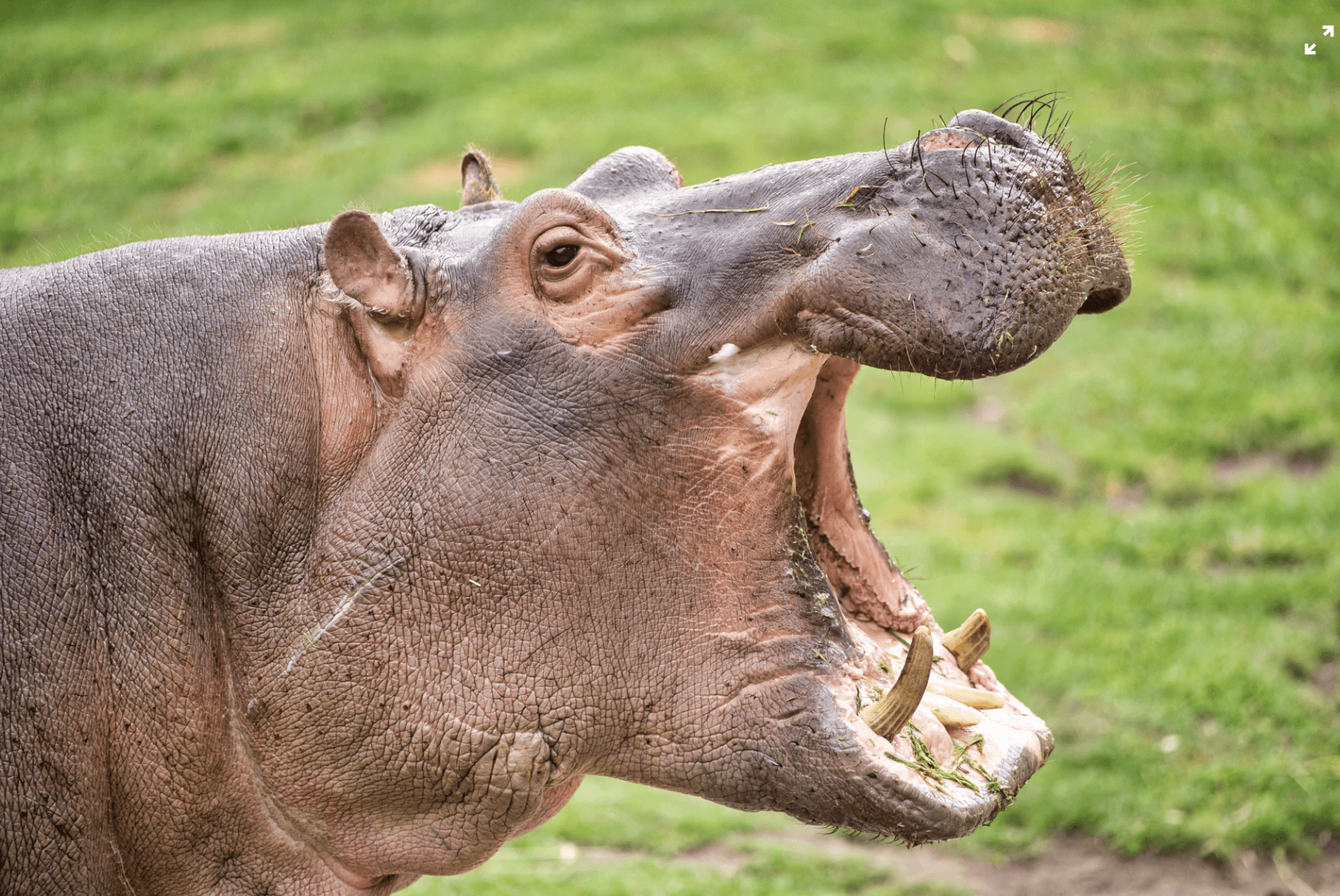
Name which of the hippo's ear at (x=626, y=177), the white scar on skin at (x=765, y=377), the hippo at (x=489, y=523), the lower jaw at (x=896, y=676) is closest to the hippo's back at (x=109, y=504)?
the hippo at (x=489, y=523)

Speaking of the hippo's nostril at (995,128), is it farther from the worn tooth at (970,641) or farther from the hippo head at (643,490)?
the worn tooth at (970,641)

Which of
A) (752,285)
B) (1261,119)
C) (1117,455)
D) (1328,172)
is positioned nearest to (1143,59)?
(1261,119)

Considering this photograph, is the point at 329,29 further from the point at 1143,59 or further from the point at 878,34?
the point at 1143,59

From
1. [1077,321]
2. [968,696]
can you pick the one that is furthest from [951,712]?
[1077,321]

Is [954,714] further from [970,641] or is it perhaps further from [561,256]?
[561,256]

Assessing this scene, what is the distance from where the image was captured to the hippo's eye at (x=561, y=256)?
254cm

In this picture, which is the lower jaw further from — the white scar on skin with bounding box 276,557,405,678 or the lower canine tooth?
the white scar on skin with bounding box 276,557,405,678

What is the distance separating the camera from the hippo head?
241 cm

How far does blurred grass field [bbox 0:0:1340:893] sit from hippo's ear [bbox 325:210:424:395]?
1039 millimetres

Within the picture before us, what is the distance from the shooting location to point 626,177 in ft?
9.24

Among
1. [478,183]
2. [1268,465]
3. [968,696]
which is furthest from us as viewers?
[1268,465]

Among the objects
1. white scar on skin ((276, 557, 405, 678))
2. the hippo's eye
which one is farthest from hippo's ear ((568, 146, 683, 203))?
white scar on skin ((276, 557, 405, 678))

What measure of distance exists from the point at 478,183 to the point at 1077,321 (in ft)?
25.0

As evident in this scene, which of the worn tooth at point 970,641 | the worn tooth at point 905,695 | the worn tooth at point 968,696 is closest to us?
the worn tooth at point 905,695
